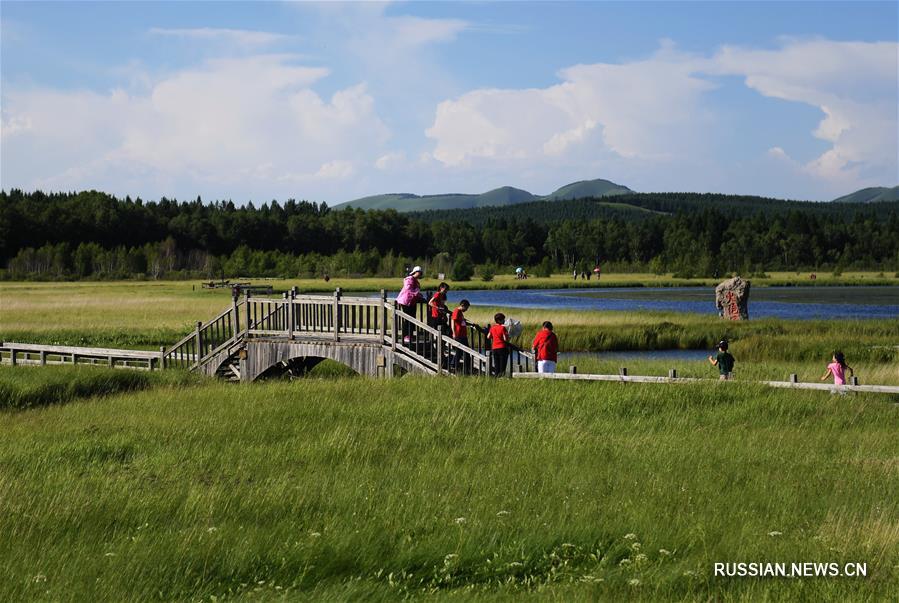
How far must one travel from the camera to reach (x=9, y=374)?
27.1 m

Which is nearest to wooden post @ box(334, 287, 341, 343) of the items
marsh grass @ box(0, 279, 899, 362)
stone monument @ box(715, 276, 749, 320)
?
marsh grass @ box(0, 279, 899, 362)

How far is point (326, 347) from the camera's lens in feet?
90.7

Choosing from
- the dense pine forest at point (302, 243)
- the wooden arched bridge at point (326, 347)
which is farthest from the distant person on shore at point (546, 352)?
the dense pine forest at point (302, 243)

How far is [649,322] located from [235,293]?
26.7 meters

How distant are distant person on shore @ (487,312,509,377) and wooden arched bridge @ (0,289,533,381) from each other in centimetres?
22

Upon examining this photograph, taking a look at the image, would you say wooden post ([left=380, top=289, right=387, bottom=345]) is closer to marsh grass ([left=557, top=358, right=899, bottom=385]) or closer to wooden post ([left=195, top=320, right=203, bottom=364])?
marsh grass ([left=557, top=358, right=899, bottom=385])

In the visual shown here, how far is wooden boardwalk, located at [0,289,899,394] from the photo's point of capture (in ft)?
82.4

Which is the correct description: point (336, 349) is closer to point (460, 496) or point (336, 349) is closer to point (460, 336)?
point (460, 336)

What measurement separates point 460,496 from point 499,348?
1082 cm

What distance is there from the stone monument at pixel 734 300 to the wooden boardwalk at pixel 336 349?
26408 millimetres

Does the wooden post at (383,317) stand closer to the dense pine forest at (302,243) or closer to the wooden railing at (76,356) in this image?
the wooden railing at (76,356)

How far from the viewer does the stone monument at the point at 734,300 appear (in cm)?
5241

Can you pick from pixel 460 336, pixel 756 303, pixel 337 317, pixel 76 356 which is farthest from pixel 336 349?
pixel 756 303

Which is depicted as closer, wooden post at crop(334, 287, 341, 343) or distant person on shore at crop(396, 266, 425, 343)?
distant person on shore at crop(396, 266, 425, 343)
